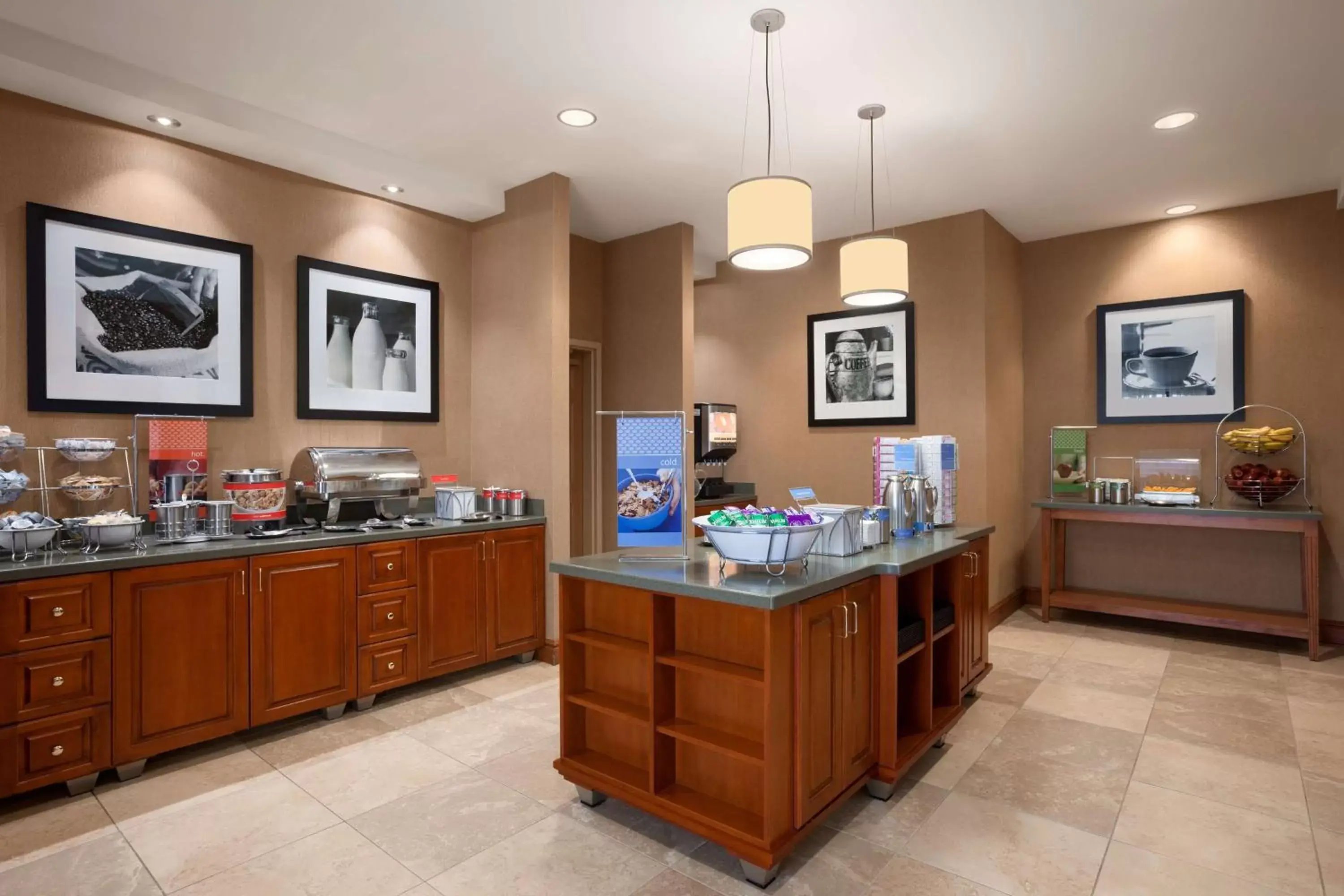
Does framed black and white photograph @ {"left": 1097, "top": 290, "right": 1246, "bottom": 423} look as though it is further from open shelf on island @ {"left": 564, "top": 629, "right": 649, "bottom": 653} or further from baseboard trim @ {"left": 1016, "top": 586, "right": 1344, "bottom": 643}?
open shelf on island @ {"left": 564, "top": 629, "right": 649, "bottom": 653}

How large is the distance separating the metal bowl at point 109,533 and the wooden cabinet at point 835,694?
111 inches

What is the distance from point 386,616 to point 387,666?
0.26 meters

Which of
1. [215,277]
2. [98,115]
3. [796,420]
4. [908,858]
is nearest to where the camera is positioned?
[908,858]

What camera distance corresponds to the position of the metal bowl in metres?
2.96

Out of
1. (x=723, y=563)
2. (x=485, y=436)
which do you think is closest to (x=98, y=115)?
(x=485, y=436)

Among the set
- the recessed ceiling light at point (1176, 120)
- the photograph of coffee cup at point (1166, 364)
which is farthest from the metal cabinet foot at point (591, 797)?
the photograph of coffee cup at point (1166, 364)

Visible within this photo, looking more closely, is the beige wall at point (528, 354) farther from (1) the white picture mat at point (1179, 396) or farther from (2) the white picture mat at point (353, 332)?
(1) the white picture mat at point (1179, 396)

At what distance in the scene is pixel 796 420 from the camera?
20.1ft

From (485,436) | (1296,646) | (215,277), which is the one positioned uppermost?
(215,277)

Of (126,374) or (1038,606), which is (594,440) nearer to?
(126,374)

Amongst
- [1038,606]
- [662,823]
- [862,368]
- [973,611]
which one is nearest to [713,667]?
[662,823]

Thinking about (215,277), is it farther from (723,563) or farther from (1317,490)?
(1317,490)

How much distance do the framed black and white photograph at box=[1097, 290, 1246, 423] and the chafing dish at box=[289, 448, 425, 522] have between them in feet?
16.9

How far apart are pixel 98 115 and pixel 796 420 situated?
4.86 metres
